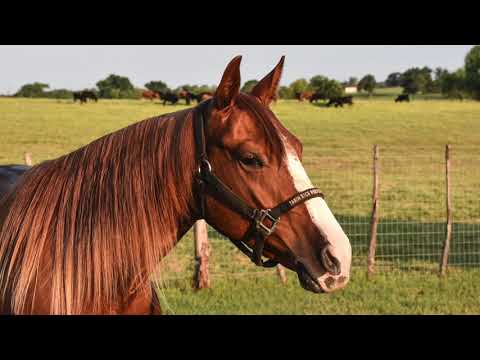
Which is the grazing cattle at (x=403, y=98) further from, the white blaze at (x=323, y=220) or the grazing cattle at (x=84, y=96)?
the white blaze at (x=323, y=220)

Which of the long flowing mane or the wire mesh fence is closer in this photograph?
the long flowing mane

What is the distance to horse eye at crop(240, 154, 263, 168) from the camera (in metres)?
2.35

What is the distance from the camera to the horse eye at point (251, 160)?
7.71ft

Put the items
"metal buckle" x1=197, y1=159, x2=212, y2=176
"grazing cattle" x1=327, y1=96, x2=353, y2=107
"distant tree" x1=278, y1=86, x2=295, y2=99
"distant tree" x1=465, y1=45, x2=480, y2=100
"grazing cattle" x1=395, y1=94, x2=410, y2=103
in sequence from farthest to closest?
1. "grazing cattle" x1=395, y1=94, x2=410, y2=103
2. "distant tree" x1=278, y1=86, x2=295, y2=99
3. "grazing cattle" x1=327, y1=96, x2=353, y2=107
4. "distant tree" x1=465, y1=45, x2=480, y2=100
5. "metal buckle" x1=197, y1=159, x2=212, y2=176

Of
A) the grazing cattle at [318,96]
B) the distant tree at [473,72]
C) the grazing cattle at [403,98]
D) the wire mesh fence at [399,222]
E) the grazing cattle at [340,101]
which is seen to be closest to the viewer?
the wire mesh fence at [399,222]

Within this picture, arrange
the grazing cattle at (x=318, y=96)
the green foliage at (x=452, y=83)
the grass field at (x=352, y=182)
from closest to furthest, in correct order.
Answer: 1. the grass field at (x=352, y=182)
2. the green foliage at (x=452, y=83)
3. the grazing cattle at (x=318, y=96)

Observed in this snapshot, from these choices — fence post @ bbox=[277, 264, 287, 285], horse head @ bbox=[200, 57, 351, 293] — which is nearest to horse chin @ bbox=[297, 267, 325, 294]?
horse head @ bbox=[200, 57, 351, 293]

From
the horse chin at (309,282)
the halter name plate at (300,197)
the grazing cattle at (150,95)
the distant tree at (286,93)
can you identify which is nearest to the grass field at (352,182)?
the horse chin at (309,282)

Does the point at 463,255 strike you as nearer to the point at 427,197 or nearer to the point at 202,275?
the point at 202,275

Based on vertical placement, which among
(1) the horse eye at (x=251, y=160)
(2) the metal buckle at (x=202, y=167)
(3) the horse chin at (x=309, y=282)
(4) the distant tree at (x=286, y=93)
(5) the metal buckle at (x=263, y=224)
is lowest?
(3) the horse chin at (x=309, y=282)

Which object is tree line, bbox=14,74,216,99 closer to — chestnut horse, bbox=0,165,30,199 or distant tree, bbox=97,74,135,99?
distant tree, bbox=97,74,135,99

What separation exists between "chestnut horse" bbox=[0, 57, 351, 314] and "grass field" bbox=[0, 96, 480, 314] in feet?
1.94

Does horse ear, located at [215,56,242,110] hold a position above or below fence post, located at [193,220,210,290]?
above

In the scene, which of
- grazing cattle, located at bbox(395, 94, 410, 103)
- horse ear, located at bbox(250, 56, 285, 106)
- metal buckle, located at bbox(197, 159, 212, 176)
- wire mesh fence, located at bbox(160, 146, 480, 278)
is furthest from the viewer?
grazing cattle, located at bbox(395, 94, 410, 103)
